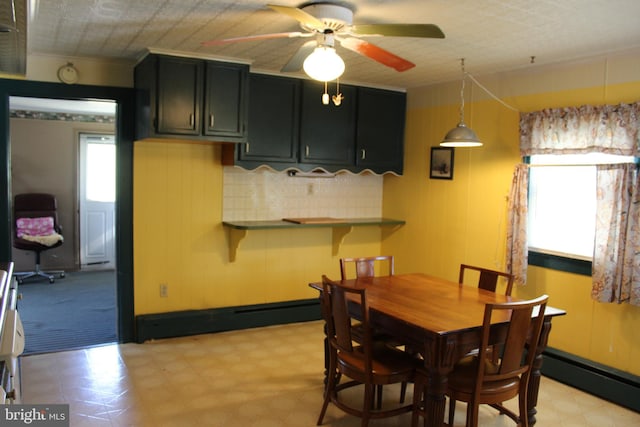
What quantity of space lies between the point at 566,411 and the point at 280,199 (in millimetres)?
2965

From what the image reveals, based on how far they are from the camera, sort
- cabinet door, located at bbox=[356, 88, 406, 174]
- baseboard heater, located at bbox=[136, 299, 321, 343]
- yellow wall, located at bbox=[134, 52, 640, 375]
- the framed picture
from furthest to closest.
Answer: cabinet door, located at bbox=[356, 88, 406, 174] < the framed picture < baseboard heater, located at bbox=[136, 299, 321, 343] < yellow wall, located at bbox=[134, 52, 640, 375]

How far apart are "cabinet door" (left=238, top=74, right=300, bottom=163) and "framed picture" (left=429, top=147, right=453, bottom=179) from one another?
133 centimetres

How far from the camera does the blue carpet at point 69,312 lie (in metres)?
4.50

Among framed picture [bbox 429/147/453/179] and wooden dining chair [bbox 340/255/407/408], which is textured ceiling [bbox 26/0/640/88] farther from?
wooden dining chair [bbox 340/255/407/408]

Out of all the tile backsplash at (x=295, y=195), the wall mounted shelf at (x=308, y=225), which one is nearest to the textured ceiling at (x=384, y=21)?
the tile backsplash at (x=295, y=195)

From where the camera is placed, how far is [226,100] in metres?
4.18

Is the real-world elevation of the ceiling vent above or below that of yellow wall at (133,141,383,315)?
above

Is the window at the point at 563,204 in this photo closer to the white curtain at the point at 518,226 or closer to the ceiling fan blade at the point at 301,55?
the white curtain at the point at 518,226

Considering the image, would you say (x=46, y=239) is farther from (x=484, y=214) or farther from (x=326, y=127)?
(x=484, y=214)

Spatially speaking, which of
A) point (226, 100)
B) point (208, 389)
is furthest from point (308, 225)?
point (208, 389)

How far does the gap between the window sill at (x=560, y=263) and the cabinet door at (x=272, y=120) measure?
87.3 inches

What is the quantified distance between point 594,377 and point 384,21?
109 inches

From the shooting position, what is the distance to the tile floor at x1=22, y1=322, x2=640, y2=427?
314cm

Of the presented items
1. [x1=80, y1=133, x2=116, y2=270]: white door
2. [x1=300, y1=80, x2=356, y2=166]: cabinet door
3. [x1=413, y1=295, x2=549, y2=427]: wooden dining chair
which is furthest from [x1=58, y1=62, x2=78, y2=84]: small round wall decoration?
[x1=80, y1=133, x2=116, y2=270]: white door
